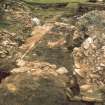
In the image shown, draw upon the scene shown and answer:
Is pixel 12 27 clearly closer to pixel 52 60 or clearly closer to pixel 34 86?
pixel 52 60

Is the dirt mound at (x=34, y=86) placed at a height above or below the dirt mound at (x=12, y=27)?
below

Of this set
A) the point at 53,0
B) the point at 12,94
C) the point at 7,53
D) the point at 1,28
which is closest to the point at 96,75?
the point at 12,94

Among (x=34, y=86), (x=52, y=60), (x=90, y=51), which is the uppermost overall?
(x=90, y=51)

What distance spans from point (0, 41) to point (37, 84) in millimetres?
2918

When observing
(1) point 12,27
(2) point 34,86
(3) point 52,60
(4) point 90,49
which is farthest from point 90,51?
(1) point 12,27

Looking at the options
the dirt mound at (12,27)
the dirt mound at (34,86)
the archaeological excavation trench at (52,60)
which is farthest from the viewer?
the dirt mound at (12,27)

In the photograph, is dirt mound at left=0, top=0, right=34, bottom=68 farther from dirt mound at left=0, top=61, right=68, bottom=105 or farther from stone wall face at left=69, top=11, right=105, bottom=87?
stone wall face at left=69, top=11, right=105, bottom=87

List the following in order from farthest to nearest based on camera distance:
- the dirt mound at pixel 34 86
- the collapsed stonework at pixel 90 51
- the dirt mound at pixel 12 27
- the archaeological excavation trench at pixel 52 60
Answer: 1. the dirt mound at pixel 12 27
2. the collapsed stonework at pixel 90 51
3. the archaeological excavation trench at pixel 52 60
4. the dirt mound at pixel 34 86

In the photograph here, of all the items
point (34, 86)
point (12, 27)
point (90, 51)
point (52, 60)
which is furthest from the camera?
point (12, 27)

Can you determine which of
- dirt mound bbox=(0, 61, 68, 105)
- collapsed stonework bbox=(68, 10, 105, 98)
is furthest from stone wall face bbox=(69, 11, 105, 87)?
dirt mound bbox=(0, 61, 68, 105)

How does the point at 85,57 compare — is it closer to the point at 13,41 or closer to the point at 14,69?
the point at 14,69

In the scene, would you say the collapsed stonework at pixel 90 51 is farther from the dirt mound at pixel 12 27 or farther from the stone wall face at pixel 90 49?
the dirt mound at pixel 12 27

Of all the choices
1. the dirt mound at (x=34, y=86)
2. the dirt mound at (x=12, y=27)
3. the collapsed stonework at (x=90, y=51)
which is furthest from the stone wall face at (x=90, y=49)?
the dirt mound at (x=12, y=27)

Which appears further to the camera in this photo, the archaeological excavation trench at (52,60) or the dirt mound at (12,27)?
the dirt mound at (12,27)
